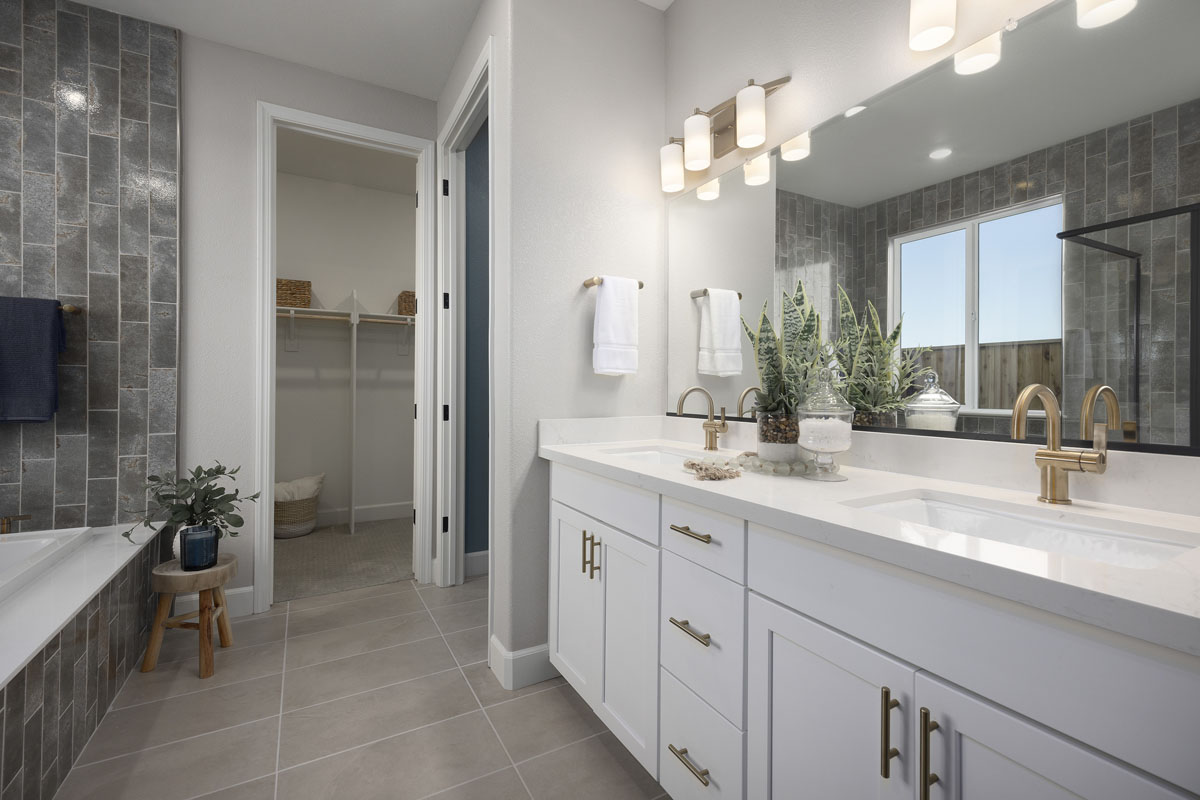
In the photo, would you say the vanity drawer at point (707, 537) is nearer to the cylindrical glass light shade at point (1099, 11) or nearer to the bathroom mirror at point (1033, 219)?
the bathroom mirror at point (1033, 219)

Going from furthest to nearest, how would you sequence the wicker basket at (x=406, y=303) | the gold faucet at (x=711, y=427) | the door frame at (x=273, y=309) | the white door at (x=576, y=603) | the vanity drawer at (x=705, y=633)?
1. the wicker basket at (x=406, y=303)
2. the door frame at (x=273, y=309)
3. the gold faucet at (x=711, y=427)
4. the white door at (x=576, y=603)
5. the vanity drawer at (x=705, y=633)

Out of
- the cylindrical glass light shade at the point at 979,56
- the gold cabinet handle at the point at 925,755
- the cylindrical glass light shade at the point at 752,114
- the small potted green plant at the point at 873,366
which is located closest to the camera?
the gold cabinet handle at the point at 925,755

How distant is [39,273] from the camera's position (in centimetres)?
216

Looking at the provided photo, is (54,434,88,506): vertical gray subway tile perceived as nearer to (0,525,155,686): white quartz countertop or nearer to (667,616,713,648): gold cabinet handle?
(0,525,155,686): white quartz countertop

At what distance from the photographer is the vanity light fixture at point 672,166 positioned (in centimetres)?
211

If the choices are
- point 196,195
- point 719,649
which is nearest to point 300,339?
point 196,195

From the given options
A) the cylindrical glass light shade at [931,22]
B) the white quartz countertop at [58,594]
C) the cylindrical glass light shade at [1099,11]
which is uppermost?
the cylindrical glass light shade at [931,22]

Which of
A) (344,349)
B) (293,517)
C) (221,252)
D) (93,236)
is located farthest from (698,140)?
(293,517)

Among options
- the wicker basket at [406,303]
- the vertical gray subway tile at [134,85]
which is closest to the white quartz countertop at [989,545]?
the vertical gray subway tile at [134,85]

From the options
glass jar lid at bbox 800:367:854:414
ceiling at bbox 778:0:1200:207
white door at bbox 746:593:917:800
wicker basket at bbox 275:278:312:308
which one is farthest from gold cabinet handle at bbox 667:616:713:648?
wicker basket at bbox 275:278:312:308

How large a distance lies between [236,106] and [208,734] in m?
2.63

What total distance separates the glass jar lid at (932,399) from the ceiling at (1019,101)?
49 centimetres

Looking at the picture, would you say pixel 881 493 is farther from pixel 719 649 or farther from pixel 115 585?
pixel 115 585

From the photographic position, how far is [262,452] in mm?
2559
